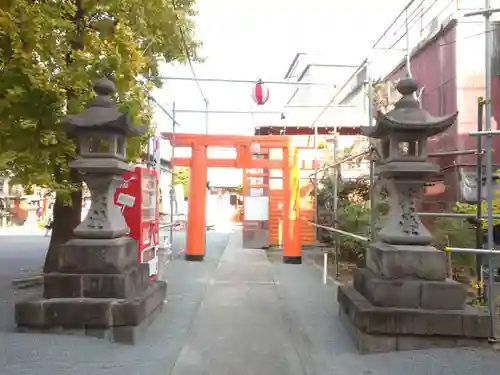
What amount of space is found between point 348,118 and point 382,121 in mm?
11040

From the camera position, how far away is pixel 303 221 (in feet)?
45.1

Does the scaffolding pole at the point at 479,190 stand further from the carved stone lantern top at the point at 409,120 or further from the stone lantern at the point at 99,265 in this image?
the stone lantern at the point at 99,265

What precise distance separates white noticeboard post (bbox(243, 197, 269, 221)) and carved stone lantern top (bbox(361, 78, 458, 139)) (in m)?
7.98

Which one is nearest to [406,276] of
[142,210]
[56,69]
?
[142,210]

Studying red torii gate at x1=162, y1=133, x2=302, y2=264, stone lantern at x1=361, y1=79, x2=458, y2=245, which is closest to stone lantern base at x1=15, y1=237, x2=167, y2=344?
stone lantern at x1=361, y1=79, x2=458, y2=245

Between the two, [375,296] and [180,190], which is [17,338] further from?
[180,190]

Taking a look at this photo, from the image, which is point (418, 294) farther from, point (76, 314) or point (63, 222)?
point (63, 222)

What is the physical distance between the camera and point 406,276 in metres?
4.35

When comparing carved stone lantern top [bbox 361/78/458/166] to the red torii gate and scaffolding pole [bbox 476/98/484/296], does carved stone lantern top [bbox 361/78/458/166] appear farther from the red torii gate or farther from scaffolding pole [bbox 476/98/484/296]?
the red torii gate

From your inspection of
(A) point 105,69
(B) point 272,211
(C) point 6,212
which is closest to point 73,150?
(A) point 105,69

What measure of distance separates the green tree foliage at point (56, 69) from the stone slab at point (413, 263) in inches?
149

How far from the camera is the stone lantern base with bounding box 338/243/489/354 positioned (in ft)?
13.4

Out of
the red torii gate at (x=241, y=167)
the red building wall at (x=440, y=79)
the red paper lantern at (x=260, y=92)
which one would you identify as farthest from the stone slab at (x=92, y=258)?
the red building wall at (x=440, y=79)

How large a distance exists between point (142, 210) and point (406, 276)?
14.1ft
